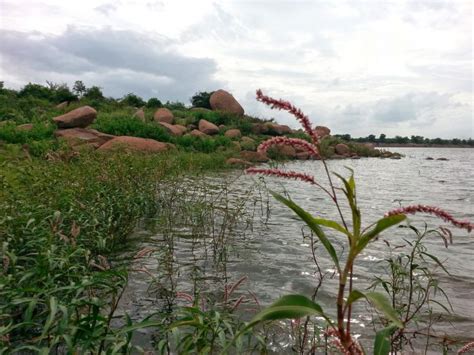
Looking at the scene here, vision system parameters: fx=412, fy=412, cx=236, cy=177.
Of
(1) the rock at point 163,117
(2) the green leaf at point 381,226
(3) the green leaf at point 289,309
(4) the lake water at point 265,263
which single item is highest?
(1) the rock at point 163,117

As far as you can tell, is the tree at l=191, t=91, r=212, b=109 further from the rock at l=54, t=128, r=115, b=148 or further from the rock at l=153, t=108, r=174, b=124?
the rock at l=54, t=128, r=115, b=148

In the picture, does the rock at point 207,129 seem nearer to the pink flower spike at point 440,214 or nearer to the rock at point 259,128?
the rock at point 259,128

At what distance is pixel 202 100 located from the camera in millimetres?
40312

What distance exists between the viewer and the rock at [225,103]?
36.7m

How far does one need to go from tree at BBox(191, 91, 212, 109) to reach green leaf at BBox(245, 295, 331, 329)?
128 ft

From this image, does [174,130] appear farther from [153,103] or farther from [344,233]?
[344,233]

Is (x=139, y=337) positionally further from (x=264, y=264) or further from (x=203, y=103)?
(x=203, y=103)

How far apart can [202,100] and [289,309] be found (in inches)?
1582

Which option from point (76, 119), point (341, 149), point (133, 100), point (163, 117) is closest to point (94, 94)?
point (133, 100)

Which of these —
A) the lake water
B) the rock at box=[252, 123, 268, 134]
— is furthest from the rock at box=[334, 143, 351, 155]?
the lake water

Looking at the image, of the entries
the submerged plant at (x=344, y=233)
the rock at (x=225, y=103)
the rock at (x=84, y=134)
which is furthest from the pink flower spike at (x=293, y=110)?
the rock at (x=225, y=103)

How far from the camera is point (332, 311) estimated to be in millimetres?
4277

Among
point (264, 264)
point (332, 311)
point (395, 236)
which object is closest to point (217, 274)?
point (264, 264)

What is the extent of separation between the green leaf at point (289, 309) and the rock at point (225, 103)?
→ 35.3 meters
